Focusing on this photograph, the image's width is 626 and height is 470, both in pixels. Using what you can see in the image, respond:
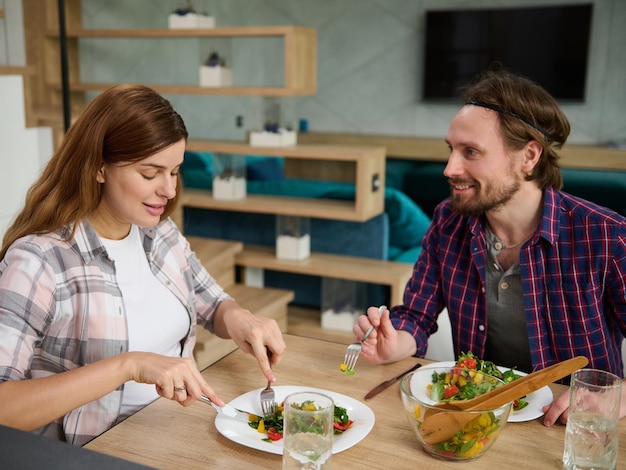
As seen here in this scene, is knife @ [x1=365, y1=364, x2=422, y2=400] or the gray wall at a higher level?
the gray wall

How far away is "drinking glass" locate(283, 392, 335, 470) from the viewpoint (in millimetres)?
997

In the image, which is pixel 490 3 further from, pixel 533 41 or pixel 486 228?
pixel 486 228

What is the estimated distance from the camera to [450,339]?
6.37ft

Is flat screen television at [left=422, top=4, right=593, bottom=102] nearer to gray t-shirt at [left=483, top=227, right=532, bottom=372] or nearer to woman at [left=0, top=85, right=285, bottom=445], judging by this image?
gray t-shirt at [left=483, top=227, right=532, bottom=372]

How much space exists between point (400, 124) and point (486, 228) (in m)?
5.41

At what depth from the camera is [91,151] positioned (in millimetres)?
1409

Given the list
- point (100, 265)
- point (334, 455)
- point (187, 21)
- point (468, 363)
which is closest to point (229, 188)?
point (187, 21)

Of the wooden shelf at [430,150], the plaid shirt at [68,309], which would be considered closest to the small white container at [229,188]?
the plaid shirt at [68,309]

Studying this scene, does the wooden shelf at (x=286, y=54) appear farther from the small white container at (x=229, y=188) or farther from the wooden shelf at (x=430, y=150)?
the wooden shelf at (x=430, y=150)

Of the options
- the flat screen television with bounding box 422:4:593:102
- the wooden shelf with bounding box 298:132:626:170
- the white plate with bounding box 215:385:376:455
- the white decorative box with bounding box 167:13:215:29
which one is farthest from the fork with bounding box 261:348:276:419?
the flat screen television with bounding box 422:4:593:102

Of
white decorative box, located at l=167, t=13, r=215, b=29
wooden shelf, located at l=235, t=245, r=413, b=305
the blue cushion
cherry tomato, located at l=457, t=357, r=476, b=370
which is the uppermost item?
white decorative box, located at l=167, t=13, r=215, b=29

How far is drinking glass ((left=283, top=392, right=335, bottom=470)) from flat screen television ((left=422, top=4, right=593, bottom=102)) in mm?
5578

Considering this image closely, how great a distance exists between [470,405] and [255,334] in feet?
1.66

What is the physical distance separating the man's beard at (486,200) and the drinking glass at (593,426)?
0.67 meters
